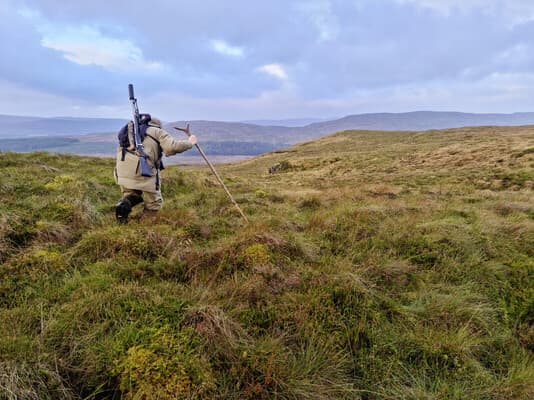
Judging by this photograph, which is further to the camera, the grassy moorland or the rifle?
the rifle

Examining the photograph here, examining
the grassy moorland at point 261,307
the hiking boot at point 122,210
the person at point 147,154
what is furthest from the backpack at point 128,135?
the grassy moorland at point 261,307

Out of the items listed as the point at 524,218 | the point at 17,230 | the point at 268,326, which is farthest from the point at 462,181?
the point at 17,230

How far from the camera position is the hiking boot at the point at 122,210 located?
6.00m

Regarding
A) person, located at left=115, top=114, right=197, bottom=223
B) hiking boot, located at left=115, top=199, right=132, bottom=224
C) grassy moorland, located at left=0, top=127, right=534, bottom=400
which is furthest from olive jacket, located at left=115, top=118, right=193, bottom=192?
grassy moorland, located at left=0, top=127, right=534, bottom=400

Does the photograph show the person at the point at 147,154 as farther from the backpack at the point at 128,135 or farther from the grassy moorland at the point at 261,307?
the grassy moorland at the point at 261,307

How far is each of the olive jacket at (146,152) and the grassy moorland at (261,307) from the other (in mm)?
903

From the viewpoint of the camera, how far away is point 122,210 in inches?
237

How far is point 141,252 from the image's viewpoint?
4.68 meters

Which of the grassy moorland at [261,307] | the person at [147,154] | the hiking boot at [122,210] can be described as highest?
the person at [147,154]

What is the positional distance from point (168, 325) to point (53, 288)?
1925mm

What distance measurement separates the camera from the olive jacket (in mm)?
5980

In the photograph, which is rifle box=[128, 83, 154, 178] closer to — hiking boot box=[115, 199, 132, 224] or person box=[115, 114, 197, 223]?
person box=[115, 114, 197, 223]

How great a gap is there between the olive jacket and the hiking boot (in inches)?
13.4

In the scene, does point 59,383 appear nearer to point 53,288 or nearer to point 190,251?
point 53,288
